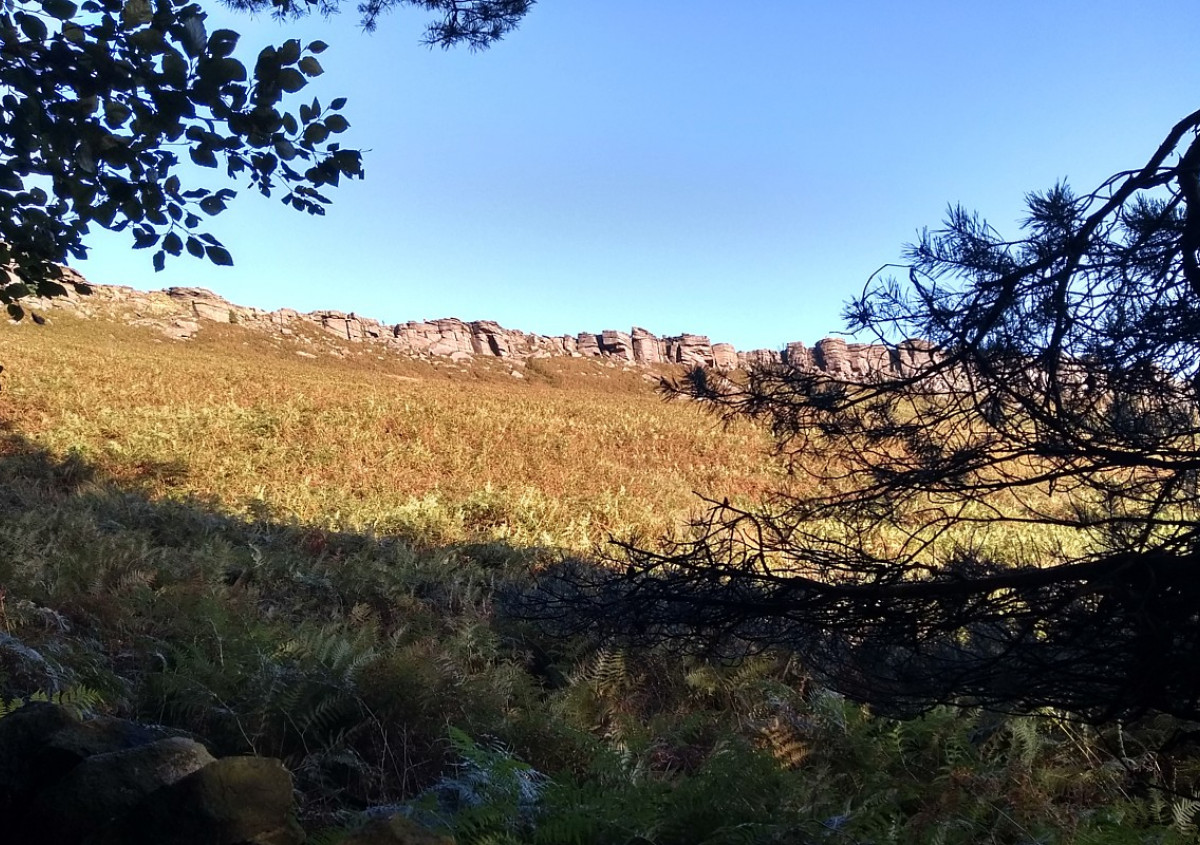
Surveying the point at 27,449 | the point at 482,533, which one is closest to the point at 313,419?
the point at 27,449

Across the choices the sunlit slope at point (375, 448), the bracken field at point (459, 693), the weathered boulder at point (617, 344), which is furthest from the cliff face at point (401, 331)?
the bracken field at point (459, 693)

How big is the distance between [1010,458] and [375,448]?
540 inches

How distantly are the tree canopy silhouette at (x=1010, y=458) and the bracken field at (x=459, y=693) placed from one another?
509 mm

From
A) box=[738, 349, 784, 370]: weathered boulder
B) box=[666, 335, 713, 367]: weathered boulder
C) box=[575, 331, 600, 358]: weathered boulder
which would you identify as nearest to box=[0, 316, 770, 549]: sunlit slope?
box=[738, 349, 784, 370]: weathered boulder

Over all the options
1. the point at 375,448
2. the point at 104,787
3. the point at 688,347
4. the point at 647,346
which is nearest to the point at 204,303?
the point at 647,346

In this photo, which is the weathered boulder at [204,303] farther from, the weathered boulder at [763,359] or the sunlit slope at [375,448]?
the weathered boulder at [763,359]

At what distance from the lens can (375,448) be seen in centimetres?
1570

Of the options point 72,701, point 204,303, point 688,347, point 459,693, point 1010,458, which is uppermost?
point 688,347

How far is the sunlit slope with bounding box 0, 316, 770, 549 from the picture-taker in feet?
38.9

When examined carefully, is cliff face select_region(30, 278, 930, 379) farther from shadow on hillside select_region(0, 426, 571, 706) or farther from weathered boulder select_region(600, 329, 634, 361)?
shadow on hillside select_region(0, 426, 571, 706)

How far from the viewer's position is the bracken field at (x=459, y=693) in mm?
3238

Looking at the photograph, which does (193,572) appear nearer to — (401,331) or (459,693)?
(459,693)

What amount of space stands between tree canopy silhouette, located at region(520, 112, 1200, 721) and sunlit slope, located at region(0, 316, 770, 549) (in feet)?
24.2

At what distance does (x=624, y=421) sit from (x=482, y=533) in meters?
12.3
